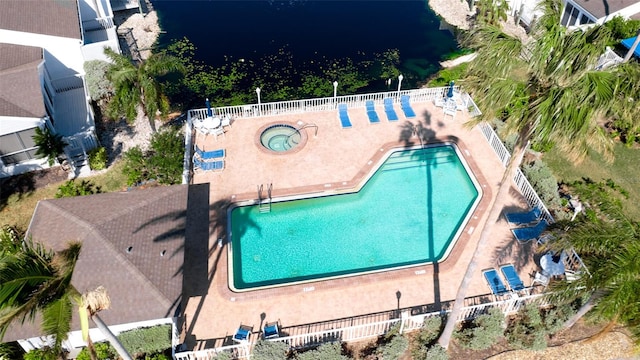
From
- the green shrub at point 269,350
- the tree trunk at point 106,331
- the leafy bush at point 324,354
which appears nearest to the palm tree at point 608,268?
the leafy bush at point 324,354

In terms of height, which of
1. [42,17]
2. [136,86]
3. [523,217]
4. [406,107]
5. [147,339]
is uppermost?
[42,17]

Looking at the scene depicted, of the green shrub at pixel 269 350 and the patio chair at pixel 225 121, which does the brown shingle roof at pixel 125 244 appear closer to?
the green shrub at pixel 269 350

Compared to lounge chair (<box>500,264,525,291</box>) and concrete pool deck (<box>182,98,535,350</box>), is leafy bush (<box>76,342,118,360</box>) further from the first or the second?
lounge chair (<box>500,264,525,291</box>)

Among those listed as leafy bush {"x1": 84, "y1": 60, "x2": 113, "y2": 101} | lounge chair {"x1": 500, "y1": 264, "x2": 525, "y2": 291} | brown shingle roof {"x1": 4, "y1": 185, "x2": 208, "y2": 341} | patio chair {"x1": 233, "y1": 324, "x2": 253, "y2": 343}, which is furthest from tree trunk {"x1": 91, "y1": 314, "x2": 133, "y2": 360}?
leafy bush {"x1": 84, "y1": 60, "x2": 113, "y2": 101}

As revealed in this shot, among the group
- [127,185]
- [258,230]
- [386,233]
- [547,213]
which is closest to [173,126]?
[127,185]

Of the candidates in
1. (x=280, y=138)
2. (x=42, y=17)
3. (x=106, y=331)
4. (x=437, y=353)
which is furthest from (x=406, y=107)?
(x=42, y=17)

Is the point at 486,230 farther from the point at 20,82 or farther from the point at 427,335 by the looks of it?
the point at 20,82
